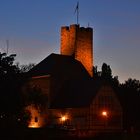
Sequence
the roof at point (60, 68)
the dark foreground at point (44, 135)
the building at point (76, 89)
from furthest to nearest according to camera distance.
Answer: the roof at point (60, 68) → the building at point (76, 89) → the dark foreground at point (44, 135)

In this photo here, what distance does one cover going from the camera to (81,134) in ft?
193

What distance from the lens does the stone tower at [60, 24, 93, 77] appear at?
86562mm

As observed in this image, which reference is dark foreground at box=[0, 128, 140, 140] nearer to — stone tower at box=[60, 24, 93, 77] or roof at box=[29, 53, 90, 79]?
roof at box=[29, 53, 90, 79]

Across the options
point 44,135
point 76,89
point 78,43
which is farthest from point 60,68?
point 44,135

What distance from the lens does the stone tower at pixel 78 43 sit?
86562mm

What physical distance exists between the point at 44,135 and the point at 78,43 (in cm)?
3438

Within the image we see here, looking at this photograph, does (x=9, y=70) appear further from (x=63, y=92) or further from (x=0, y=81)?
(x=63, y=92)

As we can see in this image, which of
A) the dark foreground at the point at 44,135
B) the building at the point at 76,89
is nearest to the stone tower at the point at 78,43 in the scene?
the building at the point at 76,89

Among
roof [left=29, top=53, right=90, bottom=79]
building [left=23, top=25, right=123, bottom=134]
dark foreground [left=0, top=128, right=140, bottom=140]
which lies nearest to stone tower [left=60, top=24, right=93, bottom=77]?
building [left=23, top=25, right=123, bottom=134]

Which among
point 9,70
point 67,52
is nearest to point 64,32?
point 67,52

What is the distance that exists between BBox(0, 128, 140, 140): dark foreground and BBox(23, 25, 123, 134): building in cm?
799

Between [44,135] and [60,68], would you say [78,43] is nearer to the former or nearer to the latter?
[60,68]

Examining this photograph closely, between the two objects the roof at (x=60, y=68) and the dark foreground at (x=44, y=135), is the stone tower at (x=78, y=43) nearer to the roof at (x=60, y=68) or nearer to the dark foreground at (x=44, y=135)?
the roof at (x=60, y=68)

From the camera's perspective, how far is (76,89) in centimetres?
7719
